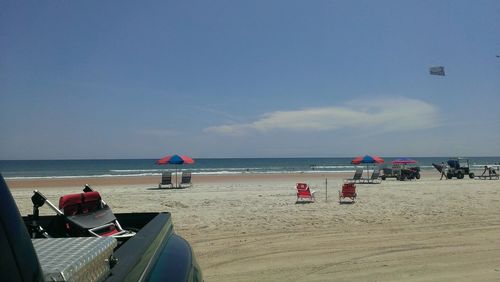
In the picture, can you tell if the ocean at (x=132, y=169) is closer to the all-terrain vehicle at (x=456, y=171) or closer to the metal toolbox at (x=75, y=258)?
the all-terrain vehicle at (x=456, y=171)

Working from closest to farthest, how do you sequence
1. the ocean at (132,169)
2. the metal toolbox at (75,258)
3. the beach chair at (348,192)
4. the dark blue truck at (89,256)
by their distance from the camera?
1. the dark blue truck at (89,256)
2. the metal toolbox at (75,258)
3. the beach chair at (348,192)
4. the ocean at (132,169)

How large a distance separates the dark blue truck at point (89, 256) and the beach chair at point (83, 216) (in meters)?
0.82

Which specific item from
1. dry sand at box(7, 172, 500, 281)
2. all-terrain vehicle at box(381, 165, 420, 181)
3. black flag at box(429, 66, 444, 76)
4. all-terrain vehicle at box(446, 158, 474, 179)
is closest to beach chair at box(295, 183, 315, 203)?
dry sand at box(7, 172, 500, 281)

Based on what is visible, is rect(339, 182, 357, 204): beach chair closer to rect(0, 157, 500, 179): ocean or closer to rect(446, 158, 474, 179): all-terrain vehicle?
rect(446, 158, 474, 179): all-terrain vehicle

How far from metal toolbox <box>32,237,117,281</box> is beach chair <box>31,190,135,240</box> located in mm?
1460

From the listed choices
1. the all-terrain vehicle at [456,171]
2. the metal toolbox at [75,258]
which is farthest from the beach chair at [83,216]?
the all-terrain vehicle at [456,171]

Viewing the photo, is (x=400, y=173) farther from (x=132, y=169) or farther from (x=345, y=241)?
(x=132, y=169)

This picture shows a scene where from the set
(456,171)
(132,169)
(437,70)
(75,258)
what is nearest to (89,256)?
(75,258)

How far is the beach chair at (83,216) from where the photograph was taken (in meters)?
3.21

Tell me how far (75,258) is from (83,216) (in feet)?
7.29

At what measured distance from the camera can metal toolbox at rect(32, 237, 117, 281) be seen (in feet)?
4.04

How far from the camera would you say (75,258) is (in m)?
1.38

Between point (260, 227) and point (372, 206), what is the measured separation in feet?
16.6

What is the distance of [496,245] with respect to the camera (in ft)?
23.1
